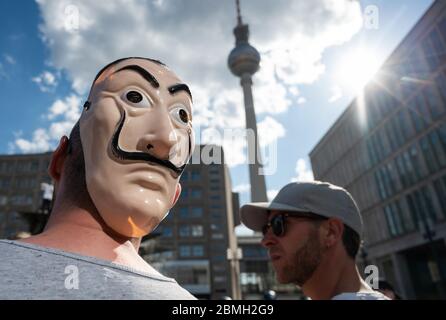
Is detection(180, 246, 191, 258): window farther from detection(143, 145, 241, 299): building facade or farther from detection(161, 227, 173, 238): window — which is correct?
detection(161, 227, 173, 238): window

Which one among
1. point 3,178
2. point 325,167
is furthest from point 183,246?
point 3,178

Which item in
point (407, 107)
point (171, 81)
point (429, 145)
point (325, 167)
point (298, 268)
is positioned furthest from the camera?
point (325, 167)

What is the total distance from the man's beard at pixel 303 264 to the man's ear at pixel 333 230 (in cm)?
11

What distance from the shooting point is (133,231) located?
1.41m

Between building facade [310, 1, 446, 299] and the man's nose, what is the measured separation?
25.7 m

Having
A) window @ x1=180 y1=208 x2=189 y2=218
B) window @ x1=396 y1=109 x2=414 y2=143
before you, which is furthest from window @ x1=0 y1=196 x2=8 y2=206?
window @ x1=396 y1=109 x2=414 y2=143

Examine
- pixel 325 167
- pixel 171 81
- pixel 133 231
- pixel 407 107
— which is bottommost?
pixel 133 231

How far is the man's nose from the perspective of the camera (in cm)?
146

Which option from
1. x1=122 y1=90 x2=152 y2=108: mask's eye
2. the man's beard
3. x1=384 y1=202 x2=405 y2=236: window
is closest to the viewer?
x1=122 y1=90 x2=152 y2=108: mask's eye

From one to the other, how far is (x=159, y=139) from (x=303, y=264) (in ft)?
4.71

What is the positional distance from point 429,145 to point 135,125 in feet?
105

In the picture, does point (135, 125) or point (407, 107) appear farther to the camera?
point (407, 107)

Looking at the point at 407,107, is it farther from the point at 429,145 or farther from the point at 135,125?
the point at 135,125

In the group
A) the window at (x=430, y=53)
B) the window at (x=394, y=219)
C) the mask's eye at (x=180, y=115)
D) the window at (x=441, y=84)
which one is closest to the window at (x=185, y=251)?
the window at (x=394, y=219)
